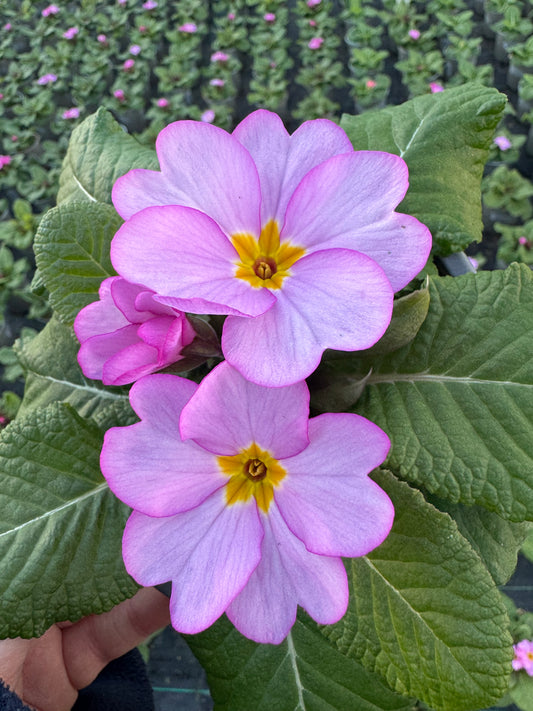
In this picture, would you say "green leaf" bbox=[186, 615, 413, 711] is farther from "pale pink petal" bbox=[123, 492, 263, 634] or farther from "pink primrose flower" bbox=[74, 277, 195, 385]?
"pink primrose flower" bbox=[74, 277, 195, 385]

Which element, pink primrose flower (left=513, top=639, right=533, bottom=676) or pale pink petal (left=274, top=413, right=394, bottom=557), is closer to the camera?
pale pink petal (left=274, top=413, right=394, bottom=557)

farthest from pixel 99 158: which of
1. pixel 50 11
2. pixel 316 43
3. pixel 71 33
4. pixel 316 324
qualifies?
pixel 50 11

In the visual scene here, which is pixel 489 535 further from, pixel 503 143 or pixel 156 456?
pixel 503 143

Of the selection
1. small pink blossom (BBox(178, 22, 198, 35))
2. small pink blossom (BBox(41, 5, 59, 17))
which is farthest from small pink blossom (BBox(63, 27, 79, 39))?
small pink blossom (BBox(178, 22, 198, 35))

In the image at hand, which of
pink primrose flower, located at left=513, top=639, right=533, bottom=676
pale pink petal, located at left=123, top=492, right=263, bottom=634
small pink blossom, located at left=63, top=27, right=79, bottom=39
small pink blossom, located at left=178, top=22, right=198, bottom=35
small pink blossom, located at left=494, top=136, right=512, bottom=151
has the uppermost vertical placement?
pale pink petal, located at left=123, top=492, right=263, bottom=634

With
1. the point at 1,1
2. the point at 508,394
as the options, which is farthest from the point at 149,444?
the point at 1,1

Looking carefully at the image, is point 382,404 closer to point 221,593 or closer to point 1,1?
point 221,593
